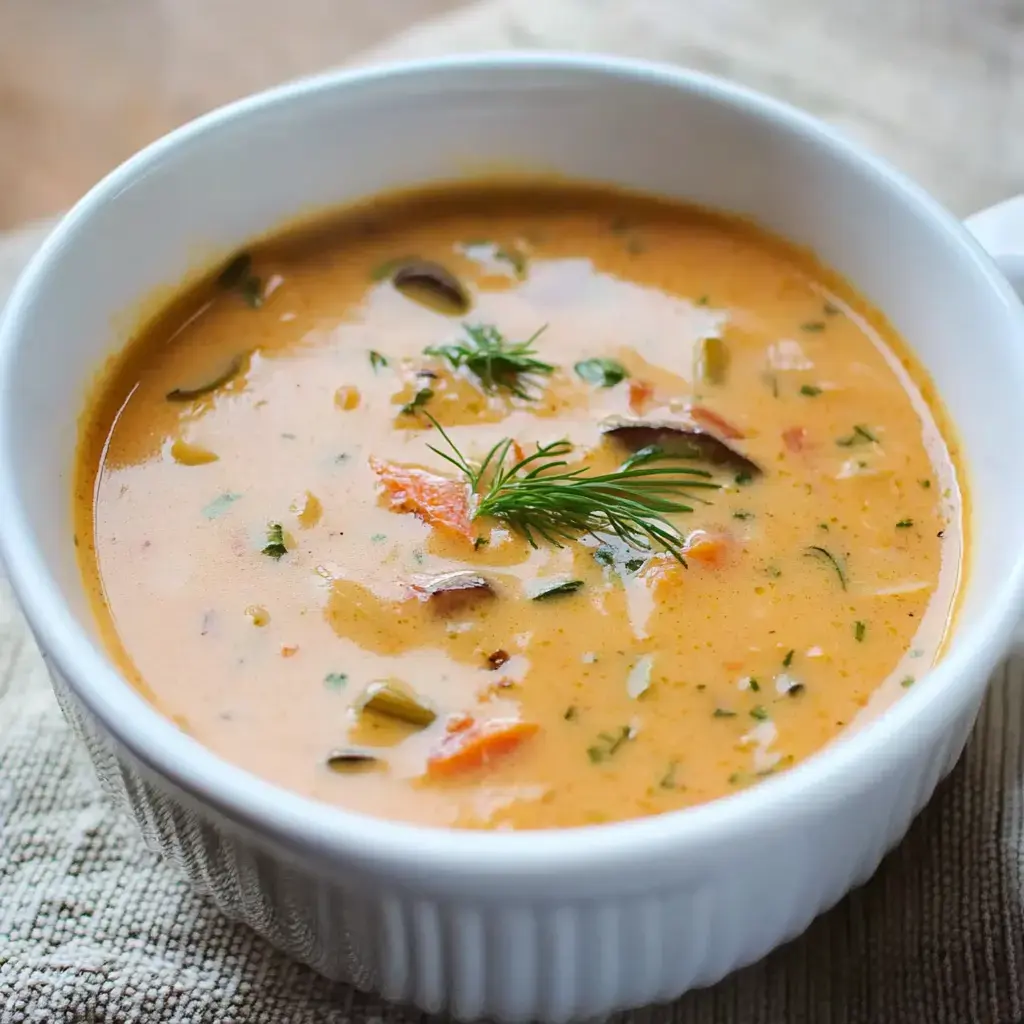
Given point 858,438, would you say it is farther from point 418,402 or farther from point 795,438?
point 418,402

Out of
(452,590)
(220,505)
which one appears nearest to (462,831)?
(452,590)

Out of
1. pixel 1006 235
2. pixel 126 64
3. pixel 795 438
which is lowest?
pixel 126 64

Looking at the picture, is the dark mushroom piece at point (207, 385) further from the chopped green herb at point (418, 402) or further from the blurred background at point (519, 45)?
the blurred background at point (519, 45)

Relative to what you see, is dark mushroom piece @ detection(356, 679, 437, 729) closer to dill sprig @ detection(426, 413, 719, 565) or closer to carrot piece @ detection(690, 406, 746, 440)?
dill sprig @ detection(426, 413, 719, 565)

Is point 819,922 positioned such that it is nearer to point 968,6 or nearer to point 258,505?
point 258,505

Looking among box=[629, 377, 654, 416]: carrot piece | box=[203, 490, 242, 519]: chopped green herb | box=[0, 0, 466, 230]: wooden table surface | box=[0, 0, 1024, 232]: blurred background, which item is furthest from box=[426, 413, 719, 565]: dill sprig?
box=[0, 0, 466, 230]: wooden table surface
